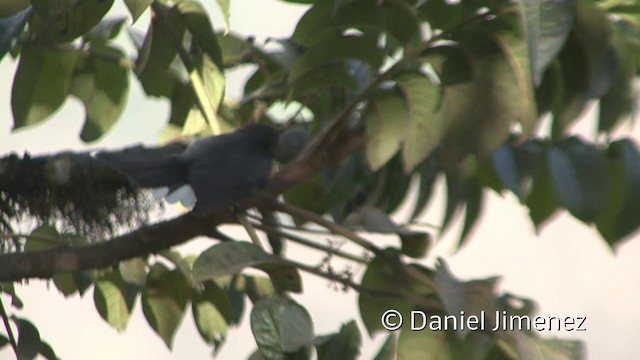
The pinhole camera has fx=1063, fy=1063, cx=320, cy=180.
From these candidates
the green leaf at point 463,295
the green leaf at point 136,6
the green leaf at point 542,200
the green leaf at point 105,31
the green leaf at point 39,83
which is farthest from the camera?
the green leaf at point 105,31

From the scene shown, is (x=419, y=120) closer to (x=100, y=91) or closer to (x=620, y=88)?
(x=620, y=88)

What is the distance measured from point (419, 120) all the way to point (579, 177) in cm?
25

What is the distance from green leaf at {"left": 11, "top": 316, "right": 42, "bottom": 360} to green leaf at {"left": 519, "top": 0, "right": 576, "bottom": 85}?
0.99 metres

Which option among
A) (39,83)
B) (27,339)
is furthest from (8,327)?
(39,83)

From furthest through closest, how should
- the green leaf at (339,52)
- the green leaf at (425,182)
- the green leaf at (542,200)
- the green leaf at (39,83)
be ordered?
the green leaf at (39,83) < the green leaf at (425,182) < the green leaf at (542,200) < the green leaf at (339,52)

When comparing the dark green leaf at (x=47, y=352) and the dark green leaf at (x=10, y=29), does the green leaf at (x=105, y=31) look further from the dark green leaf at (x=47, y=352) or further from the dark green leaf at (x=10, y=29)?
the dark green leaf at (x=47, y=352)

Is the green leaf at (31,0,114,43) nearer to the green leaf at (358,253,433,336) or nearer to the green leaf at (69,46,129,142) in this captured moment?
the green leaf at (69,46,129,142)

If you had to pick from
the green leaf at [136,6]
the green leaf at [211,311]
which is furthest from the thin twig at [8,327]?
the green leaf at [136,6]

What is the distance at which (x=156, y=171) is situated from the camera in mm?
1647

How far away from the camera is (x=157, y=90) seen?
2.17 meters

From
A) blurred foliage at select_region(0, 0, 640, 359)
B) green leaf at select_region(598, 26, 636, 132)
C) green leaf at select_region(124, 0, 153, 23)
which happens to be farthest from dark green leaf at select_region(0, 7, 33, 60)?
green leaf at select_region(598, 26, 636, 132)

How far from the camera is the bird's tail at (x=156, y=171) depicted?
1646mm

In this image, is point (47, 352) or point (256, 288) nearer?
point (47, 352)

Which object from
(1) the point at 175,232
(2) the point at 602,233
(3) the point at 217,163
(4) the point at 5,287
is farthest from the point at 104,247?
(2) the point at 602,233
